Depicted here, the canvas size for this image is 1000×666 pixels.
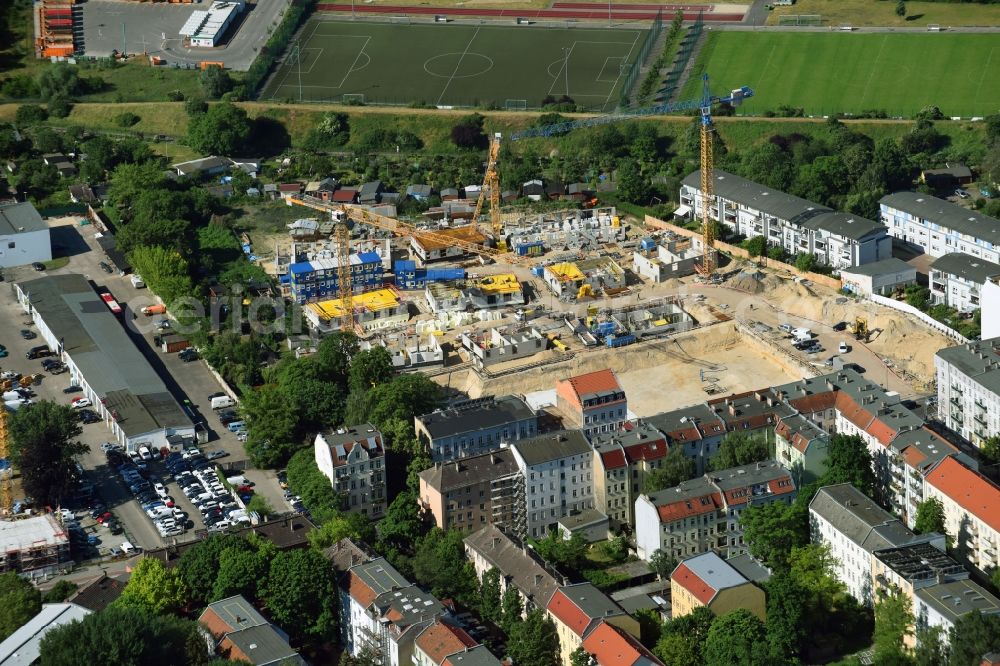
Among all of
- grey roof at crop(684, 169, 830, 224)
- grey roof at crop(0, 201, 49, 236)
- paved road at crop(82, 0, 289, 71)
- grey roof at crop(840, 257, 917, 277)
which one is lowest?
grey roof at crop(840, 257, 917, 277)

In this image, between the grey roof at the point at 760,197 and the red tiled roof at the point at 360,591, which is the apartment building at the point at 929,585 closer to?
the red tiled roof at the point at 360,591

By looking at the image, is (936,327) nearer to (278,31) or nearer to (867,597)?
(867,597)

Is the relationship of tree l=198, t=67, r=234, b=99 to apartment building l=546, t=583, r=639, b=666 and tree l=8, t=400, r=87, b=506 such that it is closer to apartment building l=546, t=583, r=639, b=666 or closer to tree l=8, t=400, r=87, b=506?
tree l=8, t=400, r=87, b=506

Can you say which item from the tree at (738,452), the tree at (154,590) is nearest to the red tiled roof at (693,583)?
the tree at (738,452)

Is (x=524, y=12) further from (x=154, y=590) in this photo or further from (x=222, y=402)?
(x=154, y=590)

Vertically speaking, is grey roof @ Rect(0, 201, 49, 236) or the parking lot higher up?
grey roof @ Rect(0, 201, 49, 236)

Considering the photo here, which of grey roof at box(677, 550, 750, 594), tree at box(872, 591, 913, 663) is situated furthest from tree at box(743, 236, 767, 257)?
tree at box(872, 591, 913, 663)

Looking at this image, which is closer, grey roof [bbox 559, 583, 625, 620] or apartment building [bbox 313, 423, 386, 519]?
grey roof [bbox 559, 583, 625, 620]
